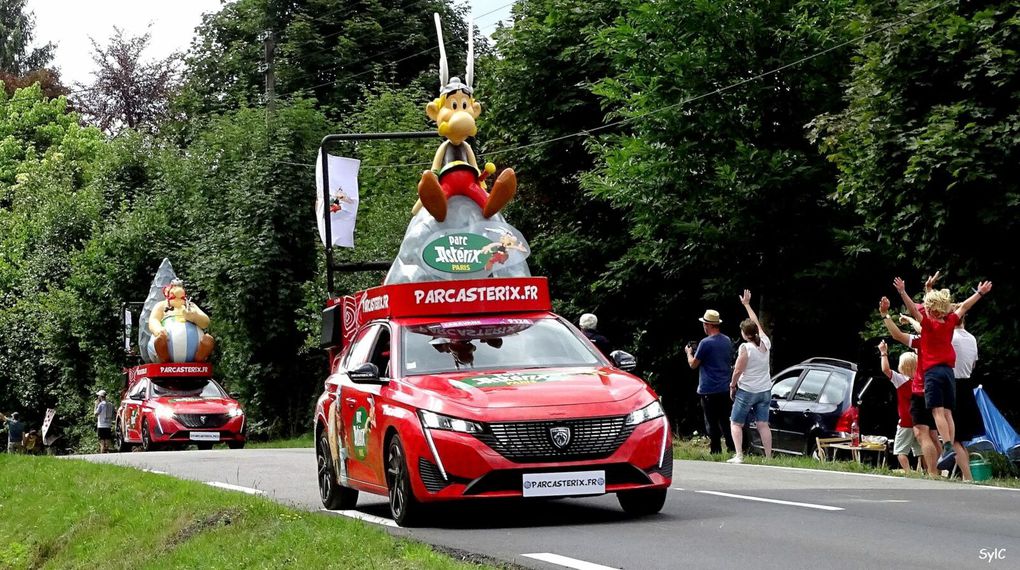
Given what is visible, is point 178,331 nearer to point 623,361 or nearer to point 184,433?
point 184,433

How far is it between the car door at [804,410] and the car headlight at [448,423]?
463 inches

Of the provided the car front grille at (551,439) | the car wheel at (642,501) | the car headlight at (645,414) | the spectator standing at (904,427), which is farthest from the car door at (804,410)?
the car front grille at (551,439)

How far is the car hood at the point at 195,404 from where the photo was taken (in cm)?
3491

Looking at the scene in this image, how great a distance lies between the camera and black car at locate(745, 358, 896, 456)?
22031 mm

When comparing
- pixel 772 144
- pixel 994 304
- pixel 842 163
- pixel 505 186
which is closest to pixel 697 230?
pixel 772 144

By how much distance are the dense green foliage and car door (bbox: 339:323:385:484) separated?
10.1 m

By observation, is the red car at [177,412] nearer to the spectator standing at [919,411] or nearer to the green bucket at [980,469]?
the spectator standing at [919,411]

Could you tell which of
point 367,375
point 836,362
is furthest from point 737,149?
point 367,375

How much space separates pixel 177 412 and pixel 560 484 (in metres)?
24.7

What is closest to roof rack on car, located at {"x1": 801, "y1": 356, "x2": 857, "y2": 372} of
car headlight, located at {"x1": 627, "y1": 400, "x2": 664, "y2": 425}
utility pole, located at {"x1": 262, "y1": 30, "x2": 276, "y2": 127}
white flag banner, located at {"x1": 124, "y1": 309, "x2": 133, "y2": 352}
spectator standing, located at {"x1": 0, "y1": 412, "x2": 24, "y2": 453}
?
car headlight, located at {"x1": 627, "y1": 400, "x2": 664, "y2": 425}

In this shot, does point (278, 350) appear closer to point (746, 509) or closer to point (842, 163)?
point (842, 163)

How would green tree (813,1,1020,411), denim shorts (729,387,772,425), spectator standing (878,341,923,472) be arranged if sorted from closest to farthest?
spectator standing (878,341,923,472) < denim shorts (729,387,772,425) < green tree (813,1,1020,411)

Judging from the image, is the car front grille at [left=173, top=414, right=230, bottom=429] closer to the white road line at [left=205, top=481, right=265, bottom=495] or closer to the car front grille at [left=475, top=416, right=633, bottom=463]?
the white road line at [left=205, top=481, right=265, bottom=495]

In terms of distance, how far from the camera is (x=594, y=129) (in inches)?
1452
